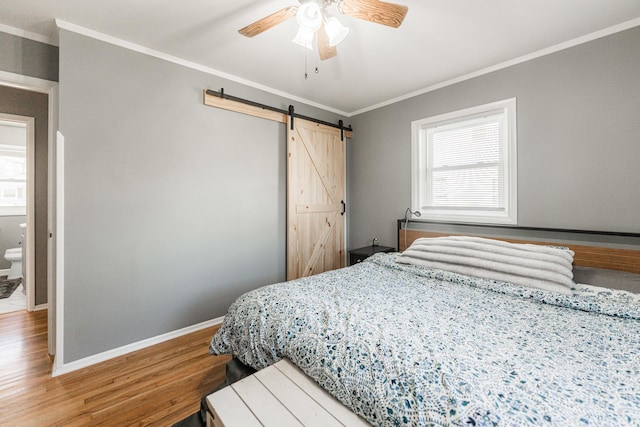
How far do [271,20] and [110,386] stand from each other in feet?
8.50

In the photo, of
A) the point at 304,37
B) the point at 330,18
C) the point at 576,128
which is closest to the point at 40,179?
the point at 304,37

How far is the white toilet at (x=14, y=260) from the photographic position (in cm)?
408

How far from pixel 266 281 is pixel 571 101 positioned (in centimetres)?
333

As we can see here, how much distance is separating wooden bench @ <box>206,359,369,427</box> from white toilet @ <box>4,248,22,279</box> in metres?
5.02

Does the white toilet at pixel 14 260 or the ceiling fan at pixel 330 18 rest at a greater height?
the ceiling fan at pixel 330 18

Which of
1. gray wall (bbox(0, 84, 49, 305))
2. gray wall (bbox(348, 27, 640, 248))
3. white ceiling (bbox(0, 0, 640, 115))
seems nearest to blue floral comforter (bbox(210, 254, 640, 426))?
gray wall (bbox(348, 27, 640, 248))

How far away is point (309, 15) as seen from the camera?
61.3 inches

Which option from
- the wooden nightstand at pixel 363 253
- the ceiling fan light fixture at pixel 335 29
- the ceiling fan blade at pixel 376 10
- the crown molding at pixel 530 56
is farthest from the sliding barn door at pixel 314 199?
the ceiling fan blade at pixel 376 10

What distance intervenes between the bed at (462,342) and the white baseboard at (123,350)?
1133 millimetres

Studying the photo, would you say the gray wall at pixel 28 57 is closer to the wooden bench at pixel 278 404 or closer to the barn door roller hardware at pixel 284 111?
the barn door roller hardware at pixel 284 111

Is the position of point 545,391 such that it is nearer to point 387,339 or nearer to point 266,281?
point 387,339

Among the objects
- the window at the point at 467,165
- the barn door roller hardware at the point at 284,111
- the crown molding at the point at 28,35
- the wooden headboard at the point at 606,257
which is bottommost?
the wooden headboard at the point at 606,257

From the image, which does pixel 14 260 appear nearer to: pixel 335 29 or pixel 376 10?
pixel 335 29

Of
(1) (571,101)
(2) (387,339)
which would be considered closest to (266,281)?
(2) (387,339)
